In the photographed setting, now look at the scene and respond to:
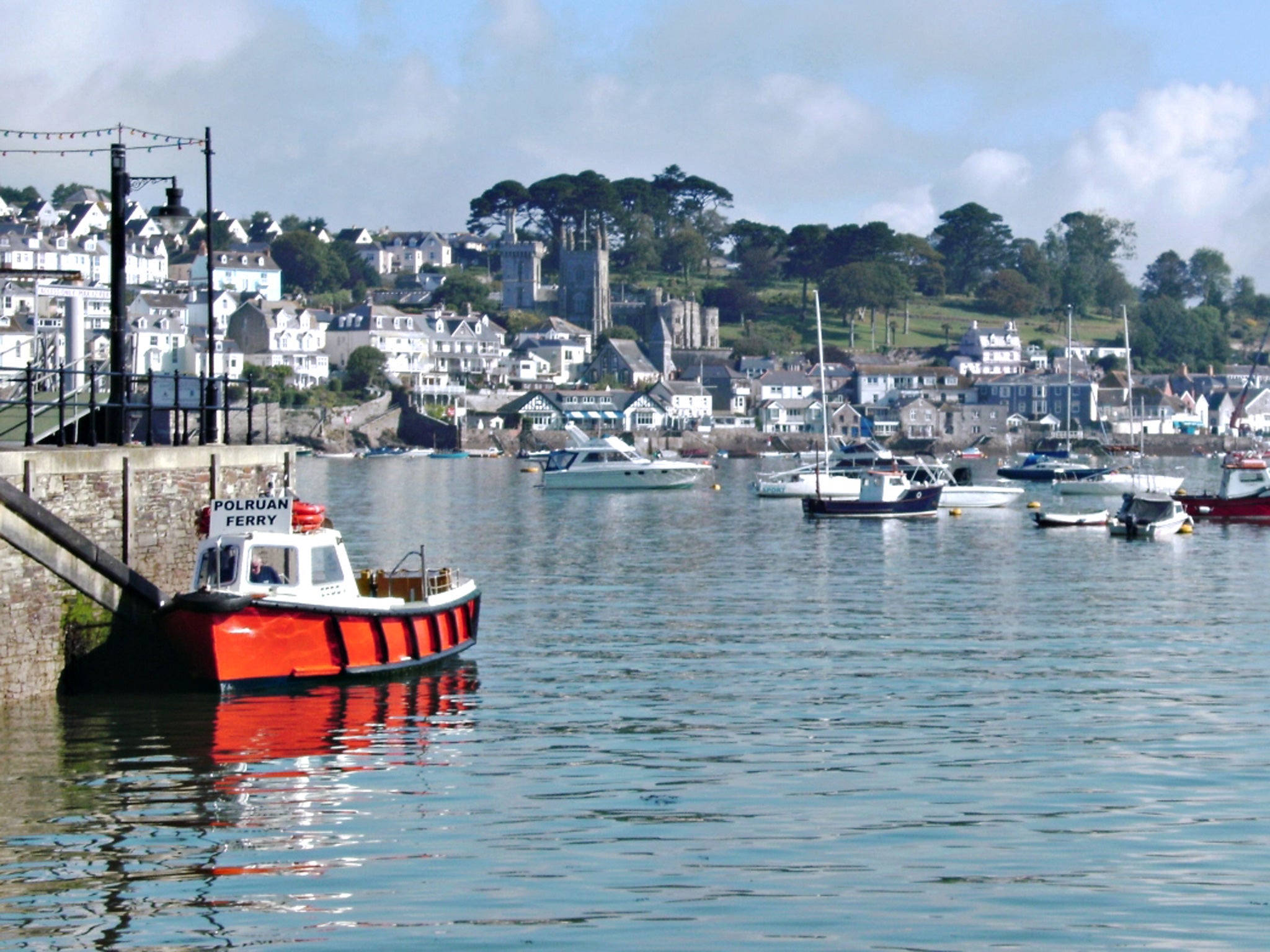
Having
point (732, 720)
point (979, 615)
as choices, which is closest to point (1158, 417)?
point (979, 615)

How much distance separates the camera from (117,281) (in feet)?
84.0

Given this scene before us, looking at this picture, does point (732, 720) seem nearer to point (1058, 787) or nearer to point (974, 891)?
point (1058, 787)

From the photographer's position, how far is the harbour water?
1307 cm

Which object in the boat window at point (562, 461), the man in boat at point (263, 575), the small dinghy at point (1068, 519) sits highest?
the boat window at point (562, 461)

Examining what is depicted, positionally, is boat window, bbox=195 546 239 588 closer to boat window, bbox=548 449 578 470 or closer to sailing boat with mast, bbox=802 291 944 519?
sailing boat with mast, bbox=802 291 944 519

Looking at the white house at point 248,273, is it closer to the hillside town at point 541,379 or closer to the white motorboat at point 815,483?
the hillside town at point 541,379

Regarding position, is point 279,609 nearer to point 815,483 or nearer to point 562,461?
point 815,483

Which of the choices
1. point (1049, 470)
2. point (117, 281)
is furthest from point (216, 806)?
point (1049, 470)

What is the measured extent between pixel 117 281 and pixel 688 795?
13316 millimetres

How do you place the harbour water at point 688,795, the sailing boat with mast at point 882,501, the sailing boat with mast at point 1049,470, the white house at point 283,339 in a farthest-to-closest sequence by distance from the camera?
the white house at point 283,339, the sailing boat with mast at point 1049,470, the sailing boat with mast at point 882,501, the harbour water at point 688,795

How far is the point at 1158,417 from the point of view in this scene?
646 ft

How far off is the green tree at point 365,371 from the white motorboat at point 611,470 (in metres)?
71.5

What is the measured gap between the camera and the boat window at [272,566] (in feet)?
73.9

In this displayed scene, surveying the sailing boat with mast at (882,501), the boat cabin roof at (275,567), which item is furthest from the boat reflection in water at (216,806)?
the sailing boat with mast at (882,501)
